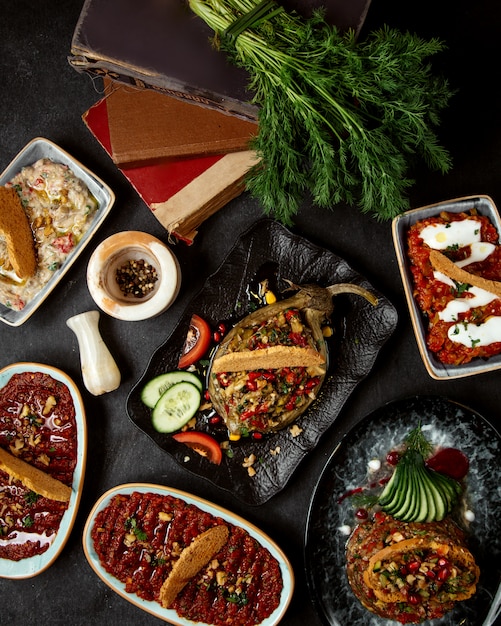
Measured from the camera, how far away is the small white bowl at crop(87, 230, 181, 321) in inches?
177

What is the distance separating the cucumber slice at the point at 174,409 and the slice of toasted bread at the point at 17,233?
53.1 inches

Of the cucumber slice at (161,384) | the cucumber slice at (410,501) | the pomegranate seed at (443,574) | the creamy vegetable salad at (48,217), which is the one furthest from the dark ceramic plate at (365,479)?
the creamy vegetable salad at (48,217)

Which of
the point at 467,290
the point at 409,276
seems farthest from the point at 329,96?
the point at 467,290

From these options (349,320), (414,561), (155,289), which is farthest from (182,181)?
(414,561)

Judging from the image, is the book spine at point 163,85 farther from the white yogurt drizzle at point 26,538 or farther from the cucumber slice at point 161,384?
the white yogurt drizzle at point 26,538

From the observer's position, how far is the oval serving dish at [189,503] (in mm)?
4441

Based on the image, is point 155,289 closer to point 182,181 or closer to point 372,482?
point 182,181

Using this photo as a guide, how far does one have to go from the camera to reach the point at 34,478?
4547 millimetres

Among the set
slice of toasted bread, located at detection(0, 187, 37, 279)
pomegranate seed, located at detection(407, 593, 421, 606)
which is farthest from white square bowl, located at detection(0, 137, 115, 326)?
pomegranate seed, located at detection(407, 593, 421, 606)

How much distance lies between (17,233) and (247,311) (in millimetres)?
1734

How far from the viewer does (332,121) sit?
11.8 ft

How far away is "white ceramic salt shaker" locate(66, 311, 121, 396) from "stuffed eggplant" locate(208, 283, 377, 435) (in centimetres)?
84

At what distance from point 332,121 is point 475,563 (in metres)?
2.88

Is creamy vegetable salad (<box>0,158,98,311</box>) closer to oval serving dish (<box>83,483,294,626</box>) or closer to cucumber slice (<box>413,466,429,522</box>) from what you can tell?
oval serving dish (<box>83,483,294,626</box>)
